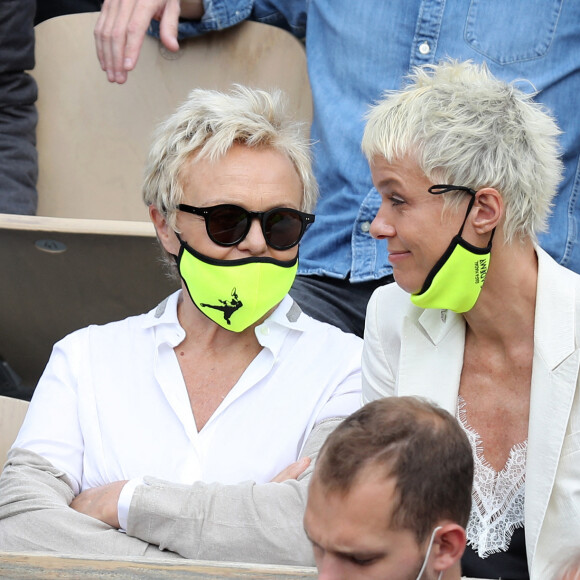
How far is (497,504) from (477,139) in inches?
29.9

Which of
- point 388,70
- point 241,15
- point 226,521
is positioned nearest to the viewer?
point 226,521

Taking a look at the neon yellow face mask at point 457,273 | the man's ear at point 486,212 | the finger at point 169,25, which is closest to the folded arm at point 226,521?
the neon yellow face mask at point 457,273

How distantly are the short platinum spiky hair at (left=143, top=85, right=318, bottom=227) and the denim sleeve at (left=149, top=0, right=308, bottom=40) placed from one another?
1049 millimetres

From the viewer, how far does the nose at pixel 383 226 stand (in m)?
2.06

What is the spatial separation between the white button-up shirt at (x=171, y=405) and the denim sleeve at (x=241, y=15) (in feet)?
4.79

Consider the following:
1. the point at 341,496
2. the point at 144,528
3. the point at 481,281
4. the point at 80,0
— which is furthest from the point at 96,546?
the point at 80,0

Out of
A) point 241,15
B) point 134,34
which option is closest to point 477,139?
point 134,34

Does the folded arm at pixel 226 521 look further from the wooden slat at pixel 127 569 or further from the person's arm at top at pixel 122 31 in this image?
the person's arm at top at pixel 122 31

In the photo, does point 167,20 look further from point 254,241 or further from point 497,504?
point 497,504

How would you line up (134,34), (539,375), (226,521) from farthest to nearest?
(134,34) < (539,375) < (226,521)

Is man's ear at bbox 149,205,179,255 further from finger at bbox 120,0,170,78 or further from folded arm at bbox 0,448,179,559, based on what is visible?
finger at bbox 120,0,170,78

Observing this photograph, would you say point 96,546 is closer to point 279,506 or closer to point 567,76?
point 279,506

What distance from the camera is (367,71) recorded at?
9.57 ft

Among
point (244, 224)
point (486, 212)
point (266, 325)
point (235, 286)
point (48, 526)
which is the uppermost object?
point (486, 212)
